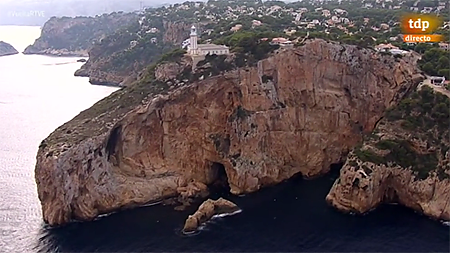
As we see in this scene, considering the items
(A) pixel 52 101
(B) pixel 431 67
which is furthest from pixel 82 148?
(A) pixel 52 101

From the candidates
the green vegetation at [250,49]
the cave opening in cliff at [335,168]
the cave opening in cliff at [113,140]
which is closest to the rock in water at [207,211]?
the cave opening in cliff at [113,140]

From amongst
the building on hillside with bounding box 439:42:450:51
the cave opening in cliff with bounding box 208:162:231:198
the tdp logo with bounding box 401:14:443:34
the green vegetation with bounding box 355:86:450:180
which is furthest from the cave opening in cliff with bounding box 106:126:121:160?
the tdp logo with bounding box 401:14:443:34

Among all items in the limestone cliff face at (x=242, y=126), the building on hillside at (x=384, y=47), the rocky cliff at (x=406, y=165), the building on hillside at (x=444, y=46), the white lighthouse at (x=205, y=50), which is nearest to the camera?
the rocky cliff at (x=406, y=165)

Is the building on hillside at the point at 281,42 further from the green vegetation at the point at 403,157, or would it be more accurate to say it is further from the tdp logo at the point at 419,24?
the tdp logo at the point at 419,24

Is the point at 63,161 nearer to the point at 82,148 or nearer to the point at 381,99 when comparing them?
the point at 82,148

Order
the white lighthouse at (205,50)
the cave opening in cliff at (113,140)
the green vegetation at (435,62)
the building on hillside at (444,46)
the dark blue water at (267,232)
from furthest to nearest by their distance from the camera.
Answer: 1. the building on hillside at (444,46)
2. the white lighthouse at (205,50)
3. the green vegetation at (435,62)
4. the cave opening in cliff at (113,140)
5. the dark blue water at (267,232)

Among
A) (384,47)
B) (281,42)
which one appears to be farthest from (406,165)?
(281,42)

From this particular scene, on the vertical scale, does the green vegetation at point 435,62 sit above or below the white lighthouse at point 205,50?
below
